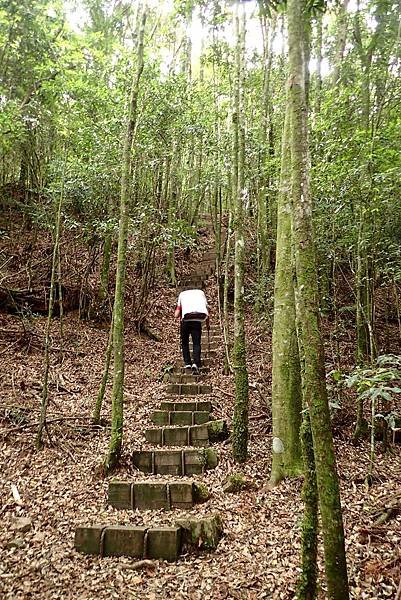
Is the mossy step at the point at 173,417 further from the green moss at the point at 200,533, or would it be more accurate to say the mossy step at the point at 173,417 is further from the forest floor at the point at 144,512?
the green moss at the point at 200,533

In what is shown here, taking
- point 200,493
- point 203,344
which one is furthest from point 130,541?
point 203,344

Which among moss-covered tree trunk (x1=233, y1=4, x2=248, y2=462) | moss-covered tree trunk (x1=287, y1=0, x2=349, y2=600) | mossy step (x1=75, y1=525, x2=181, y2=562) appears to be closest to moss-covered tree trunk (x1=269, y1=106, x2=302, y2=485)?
moss-covered tree trunk (x1=233, y1=4, x2=248, y2=462)

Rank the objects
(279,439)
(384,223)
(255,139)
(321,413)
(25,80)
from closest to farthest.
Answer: (321,413)
(279,439)
(384,223)
(255,139)
(25,80)

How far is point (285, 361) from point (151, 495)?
2151 mm

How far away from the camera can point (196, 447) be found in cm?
599

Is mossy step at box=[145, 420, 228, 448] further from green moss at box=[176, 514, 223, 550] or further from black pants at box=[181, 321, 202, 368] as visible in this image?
black pants at box=[181, 321, 202, 368]

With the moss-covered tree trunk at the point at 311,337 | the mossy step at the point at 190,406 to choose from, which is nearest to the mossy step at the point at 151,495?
the mossy step at the point at 190,406

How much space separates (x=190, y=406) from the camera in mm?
6902

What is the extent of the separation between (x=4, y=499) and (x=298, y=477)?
3.24 metres

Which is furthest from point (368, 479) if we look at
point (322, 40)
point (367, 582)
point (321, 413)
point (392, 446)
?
point (322, 40)

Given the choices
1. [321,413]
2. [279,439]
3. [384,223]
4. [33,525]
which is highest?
[384,223]

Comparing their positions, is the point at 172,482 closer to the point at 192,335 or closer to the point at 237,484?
the point at 237,484

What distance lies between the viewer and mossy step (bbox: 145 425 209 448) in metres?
6.14

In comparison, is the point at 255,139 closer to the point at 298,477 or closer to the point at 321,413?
the point at 298,477
